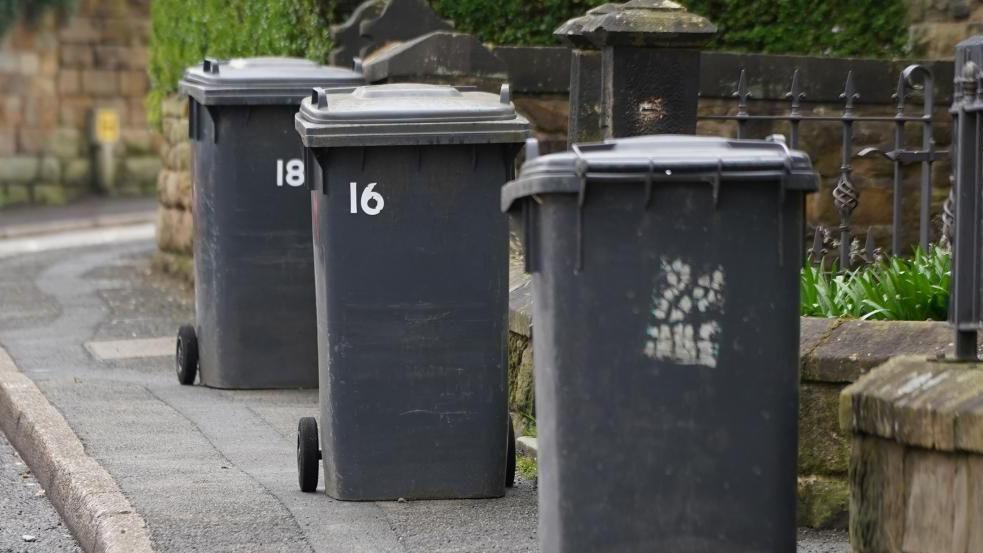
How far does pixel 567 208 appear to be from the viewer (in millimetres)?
4133

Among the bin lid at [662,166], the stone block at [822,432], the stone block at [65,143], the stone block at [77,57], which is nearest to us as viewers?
the bin lid at [662,166]

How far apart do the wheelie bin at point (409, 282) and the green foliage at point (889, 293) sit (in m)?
1.07

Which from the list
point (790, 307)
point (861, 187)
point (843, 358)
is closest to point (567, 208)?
point (790, 307)

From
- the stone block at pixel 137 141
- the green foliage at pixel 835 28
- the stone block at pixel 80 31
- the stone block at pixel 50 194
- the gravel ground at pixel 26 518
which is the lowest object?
the stone block at pixel 50 194

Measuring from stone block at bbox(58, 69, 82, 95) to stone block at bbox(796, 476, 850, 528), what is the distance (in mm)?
20322

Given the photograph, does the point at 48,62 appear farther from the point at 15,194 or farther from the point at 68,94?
the point at 15,194

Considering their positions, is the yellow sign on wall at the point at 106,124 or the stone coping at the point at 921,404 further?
the yellow sign on wall at the point at 106,124

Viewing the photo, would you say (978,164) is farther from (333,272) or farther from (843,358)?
(333,272)

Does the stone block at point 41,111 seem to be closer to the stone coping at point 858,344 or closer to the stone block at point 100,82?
the stone block at point 100,82

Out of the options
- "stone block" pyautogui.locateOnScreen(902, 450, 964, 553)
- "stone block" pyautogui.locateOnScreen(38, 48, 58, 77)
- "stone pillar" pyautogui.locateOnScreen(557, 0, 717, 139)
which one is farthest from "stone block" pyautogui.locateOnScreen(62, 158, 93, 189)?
"stone block" pyautogui.locateOnScreen(902, 450, 964, 553)

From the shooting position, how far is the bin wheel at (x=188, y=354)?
324 inches

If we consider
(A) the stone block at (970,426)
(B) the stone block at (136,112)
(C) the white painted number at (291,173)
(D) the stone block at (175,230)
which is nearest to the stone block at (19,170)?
(B) the stone block at (136,112)

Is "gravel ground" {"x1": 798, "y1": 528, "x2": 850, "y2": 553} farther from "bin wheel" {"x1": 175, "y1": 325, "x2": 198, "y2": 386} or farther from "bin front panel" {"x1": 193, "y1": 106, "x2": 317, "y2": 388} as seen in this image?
"bin wheel" {"x1": 175, "y1": 325, "x2": 198, "y2": 386}

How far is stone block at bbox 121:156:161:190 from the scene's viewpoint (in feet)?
81.4
